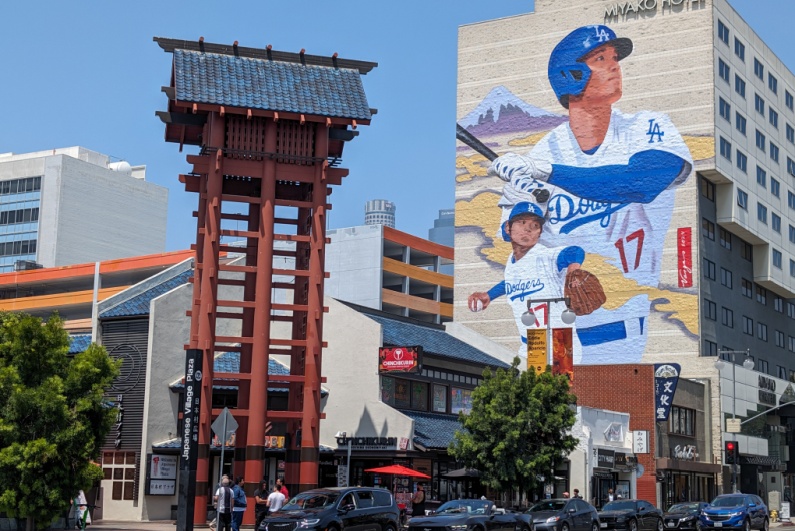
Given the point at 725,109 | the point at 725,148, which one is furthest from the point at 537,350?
the point at 725,109

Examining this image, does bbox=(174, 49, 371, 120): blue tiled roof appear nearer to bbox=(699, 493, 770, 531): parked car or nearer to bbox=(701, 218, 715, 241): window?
bbox=(699, 493, 770, 531): parked car

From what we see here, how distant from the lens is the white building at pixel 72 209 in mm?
143000

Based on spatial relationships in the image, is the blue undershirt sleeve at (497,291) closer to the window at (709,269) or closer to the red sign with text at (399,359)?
the window at (709,269)

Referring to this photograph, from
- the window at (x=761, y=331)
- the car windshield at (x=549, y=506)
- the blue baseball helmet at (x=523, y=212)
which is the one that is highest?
the blue baseball helmet at (x=523, y=212)

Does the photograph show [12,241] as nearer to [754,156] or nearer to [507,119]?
[507,119]

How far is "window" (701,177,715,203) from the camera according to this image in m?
88.5

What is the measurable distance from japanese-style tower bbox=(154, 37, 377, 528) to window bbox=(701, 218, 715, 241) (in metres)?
46.2

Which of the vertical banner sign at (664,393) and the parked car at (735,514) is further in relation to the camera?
the vertical banner sign at (664,393)

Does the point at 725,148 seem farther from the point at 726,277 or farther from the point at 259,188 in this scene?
the point at 259,188

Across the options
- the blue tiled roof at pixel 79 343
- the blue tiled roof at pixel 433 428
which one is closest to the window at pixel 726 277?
the blue tiled roof at pixel 433 428

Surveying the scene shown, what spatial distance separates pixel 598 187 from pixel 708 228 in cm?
925

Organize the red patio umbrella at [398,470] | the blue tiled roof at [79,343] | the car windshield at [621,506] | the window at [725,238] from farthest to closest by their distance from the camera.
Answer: the window at [725,238] < the blue tiled roof at [79,343] < the red patio umbrella at [398,470] < the car windshield at [621,506]

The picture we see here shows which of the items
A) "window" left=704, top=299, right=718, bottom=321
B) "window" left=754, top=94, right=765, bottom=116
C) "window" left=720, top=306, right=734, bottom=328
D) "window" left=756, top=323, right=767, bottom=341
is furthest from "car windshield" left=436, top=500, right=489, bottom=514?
"window" left=754, top=94, right=765, bottom=116

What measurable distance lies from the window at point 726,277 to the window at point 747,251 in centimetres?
402
